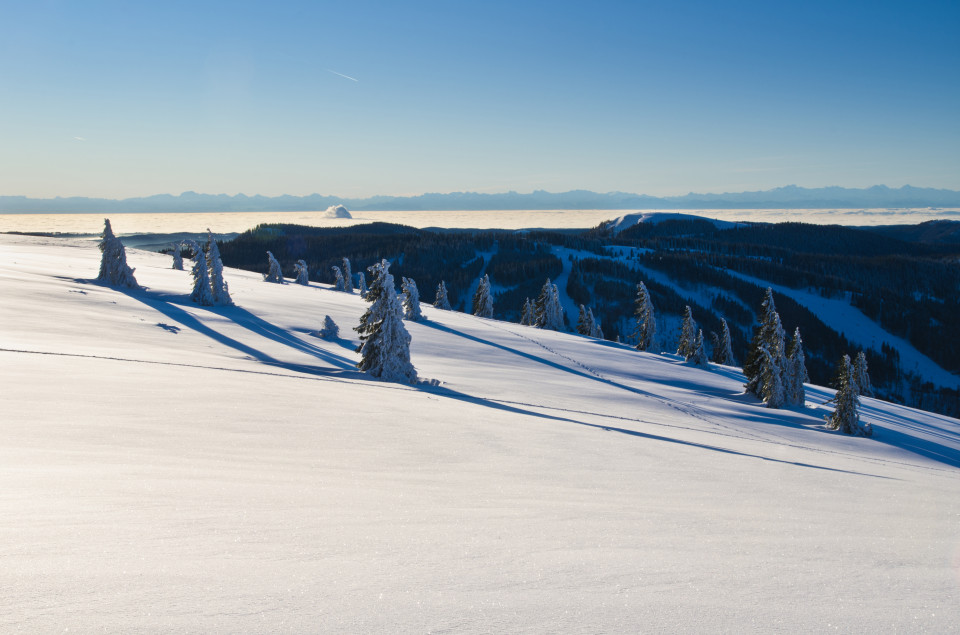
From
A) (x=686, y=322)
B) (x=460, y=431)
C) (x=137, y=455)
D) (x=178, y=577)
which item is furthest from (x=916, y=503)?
(x=686, y=322)

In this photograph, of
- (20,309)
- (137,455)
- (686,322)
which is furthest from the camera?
(686,322)

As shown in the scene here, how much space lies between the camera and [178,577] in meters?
2.96

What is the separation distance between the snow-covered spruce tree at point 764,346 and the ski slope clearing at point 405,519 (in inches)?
790

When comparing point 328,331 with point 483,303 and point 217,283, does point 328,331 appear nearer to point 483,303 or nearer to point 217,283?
point 217,283

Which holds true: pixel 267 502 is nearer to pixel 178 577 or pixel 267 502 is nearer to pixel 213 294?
pixel 178 577

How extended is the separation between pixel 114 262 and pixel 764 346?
39955 mm

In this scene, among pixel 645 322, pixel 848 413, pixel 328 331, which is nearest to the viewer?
pixel 848 413

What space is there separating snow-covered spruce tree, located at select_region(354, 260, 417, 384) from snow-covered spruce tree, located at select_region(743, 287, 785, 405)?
22.6 m

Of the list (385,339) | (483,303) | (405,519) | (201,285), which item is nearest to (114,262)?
(201,285)

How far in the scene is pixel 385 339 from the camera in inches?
714

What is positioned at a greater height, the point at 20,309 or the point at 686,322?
the point at 20,309

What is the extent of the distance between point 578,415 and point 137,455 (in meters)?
10.7

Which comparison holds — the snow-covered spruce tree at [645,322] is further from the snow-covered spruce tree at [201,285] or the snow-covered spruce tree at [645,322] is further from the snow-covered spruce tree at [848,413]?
the snow-covered spruce tree at [201,285]

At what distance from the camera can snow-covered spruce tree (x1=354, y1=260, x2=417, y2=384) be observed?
17.8 meters
